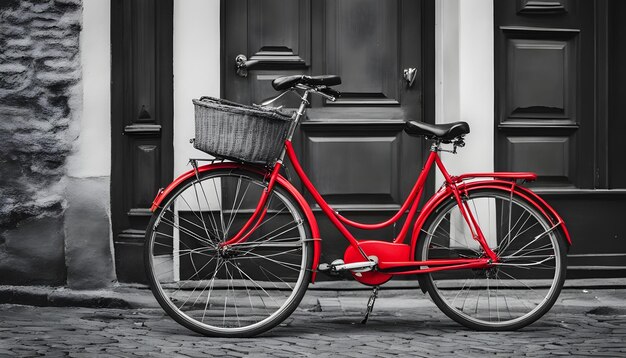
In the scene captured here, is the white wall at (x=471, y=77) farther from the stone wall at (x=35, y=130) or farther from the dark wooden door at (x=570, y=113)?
the stone wall at (x=35, y=130)

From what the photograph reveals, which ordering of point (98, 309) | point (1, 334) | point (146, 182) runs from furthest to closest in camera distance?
point (146, 182)
point (98, 309)
point (1, 334)

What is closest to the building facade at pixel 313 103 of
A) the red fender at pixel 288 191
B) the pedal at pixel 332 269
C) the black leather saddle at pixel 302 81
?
the pedal at pixel 332 269

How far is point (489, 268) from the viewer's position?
16.4 ft

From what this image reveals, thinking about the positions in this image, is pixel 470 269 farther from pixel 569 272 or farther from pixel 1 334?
pixel 1 334

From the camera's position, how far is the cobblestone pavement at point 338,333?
14.7 ft

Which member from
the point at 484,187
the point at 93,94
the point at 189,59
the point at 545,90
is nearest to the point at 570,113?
the point at 545,90

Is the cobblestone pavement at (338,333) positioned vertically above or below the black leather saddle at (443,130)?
below

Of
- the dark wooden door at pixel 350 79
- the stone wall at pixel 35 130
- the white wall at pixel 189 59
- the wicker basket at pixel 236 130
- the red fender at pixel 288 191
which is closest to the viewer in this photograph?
the wicker basket at pixel 236 130

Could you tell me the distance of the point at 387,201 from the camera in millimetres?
6219

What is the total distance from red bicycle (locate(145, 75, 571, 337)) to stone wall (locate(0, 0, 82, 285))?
966 mm

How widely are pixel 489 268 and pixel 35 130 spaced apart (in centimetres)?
289

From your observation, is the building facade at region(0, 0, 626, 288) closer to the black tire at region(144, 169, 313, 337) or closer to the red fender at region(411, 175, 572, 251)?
the black tire at region(144, 169, 313, 337)

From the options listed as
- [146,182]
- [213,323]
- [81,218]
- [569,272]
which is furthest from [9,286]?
[569,272]

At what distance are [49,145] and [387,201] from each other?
216 centimetres
